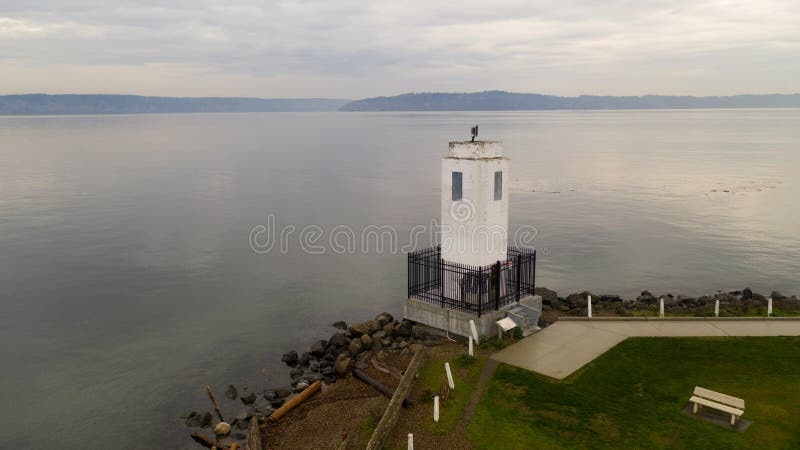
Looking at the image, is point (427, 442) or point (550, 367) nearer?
point (427, 442)

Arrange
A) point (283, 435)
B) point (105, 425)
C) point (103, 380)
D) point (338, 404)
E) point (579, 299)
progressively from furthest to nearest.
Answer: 1. point (579, 299)
2. point (103, 380)
3. point (105, 425)
4. point (338, 404)
5. point (283, 435)

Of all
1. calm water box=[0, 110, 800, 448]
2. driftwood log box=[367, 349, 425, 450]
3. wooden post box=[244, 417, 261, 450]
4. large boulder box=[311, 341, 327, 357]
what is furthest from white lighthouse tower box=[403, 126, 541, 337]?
wooden post box=[244, 417, 261, 450]

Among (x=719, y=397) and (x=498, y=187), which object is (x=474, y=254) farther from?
(x=719, y=397)

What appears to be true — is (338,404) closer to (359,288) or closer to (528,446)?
(528,446)

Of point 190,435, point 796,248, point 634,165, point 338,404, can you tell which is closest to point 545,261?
point 796,248

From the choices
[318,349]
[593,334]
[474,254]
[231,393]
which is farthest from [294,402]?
[593,334]

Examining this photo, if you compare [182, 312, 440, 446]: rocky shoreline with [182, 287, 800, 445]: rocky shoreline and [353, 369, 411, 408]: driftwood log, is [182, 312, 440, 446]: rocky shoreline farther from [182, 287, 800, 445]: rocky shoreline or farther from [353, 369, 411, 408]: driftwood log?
[353, 369, 411, 408]: driftwood log
